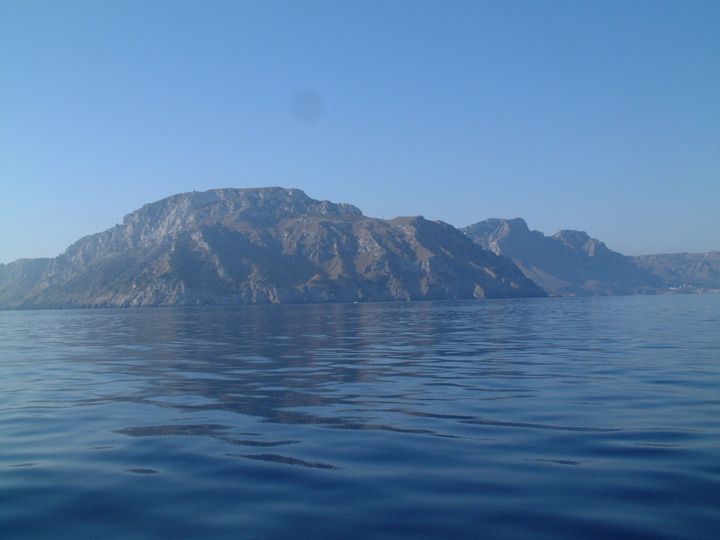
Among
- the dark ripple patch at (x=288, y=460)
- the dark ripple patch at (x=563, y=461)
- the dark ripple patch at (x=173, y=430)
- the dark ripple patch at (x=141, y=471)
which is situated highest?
the dark ripple patch at (x=563, y=461)

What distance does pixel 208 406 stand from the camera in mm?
19875

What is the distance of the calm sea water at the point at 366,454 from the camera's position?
9523mm

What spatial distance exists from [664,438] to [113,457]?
1467cm

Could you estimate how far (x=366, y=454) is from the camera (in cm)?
1341

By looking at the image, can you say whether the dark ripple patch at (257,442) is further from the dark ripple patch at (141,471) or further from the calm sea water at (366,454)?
the dark ripple patch at (141,471)

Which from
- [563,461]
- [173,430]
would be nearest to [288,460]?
[173,430]

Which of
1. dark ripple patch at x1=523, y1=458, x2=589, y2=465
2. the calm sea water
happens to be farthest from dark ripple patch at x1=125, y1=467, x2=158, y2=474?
dark ripple patch at x1=523, y1=458, x2=589, y2=465

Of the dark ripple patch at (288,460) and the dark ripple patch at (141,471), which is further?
the dark ripple patch at (288,460)

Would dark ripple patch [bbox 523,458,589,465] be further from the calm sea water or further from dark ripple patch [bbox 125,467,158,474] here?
dark ripple patch [bbox 125,467,158,474]

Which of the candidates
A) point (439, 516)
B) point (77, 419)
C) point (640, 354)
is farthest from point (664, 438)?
point (640, 354)

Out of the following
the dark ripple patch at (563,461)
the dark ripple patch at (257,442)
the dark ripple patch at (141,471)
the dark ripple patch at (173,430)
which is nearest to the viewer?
the dark ripple patch at (141,471)

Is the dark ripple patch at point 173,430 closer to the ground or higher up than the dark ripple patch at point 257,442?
closer to the ground

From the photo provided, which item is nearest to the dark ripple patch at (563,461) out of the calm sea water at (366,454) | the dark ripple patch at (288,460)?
the calm sea water at (366,454)

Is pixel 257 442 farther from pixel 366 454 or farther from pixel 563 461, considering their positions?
pixel 563 461
